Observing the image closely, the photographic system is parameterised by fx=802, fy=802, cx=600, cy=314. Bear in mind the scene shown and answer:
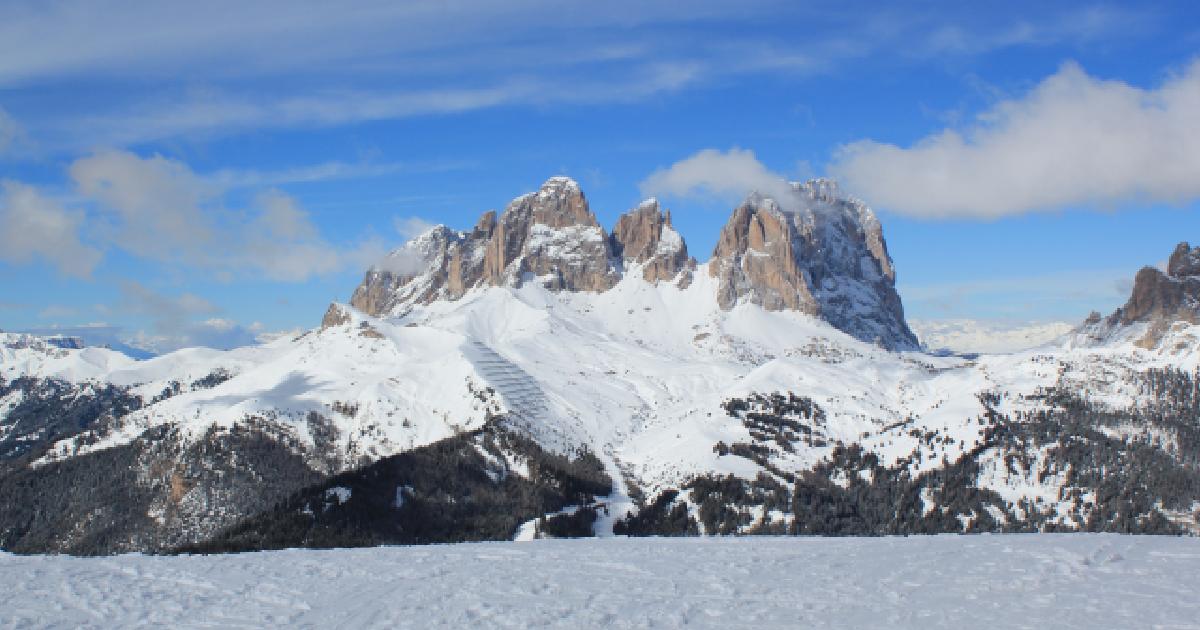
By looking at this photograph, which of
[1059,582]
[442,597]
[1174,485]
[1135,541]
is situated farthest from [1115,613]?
[1174,485]

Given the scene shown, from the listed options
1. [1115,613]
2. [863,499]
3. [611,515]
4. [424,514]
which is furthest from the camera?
[863,499]

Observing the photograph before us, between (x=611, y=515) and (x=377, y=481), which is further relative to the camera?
(x=611, y=515)

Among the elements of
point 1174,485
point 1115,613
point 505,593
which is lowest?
point 1174,485

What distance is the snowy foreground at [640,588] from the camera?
25828 millimetres

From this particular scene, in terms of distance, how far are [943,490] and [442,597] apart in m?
185

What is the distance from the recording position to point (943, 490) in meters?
189

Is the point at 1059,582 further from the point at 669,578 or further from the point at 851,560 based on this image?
the point at 669,578

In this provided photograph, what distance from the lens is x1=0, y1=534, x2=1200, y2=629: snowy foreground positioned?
2583 cm

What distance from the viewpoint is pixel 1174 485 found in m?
194

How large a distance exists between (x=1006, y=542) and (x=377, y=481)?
5785 inches

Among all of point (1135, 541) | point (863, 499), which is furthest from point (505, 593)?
point (863, 499)

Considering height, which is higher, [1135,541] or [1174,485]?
[1135,541]

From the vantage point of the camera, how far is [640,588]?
3020cm

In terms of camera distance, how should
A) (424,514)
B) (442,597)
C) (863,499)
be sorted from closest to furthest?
(442,597) < (424,514) < (863,499)
